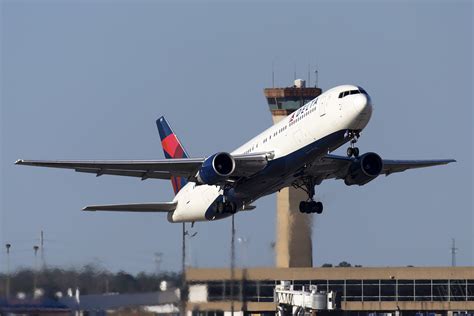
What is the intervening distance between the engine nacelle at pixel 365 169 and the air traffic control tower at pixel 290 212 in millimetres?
25693

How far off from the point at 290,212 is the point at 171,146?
4231 centimetres

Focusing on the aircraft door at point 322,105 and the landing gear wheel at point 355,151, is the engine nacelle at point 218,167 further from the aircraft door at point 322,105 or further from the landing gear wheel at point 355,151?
the landing gear wheel at point 355,151

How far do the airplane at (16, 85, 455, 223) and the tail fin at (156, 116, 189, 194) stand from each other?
115 inches

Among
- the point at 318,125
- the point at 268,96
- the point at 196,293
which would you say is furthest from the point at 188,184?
the point at 268,96

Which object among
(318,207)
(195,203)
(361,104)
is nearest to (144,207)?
(195,203)

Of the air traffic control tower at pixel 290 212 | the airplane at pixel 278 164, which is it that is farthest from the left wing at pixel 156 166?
the air traffic control tower at pixel 290 212

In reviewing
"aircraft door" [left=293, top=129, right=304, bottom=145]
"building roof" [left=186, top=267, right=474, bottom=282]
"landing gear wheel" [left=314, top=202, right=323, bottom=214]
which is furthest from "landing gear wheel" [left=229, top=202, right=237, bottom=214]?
"building roof" [left=186, top=267, right=474, bottom=282]

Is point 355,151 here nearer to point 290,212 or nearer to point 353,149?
point 353,149

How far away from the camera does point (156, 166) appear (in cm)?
5784

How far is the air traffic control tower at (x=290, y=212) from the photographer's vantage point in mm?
95375

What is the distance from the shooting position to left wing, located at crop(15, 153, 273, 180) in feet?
181

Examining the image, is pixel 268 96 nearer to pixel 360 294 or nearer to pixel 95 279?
pixel 360 294

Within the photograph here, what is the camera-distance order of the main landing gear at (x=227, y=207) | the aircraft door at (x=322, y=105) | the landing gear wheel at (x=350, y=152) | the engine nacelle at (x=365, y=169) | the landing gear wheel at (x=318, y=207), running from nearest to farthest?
the aircraft door at (x=322, y=105) → the landing gear wheel at (x=350, y=152) → the engine nacelle at (x=365, y=169) → the main landing gear at (x=227, y=207) → the landing gear wheel at (x=318, y=207)

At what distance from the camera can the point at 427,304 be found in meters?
87.9
